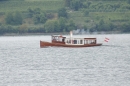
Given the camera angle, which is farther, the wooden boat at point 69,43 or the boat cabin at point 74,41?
the boat cabin at point 74,41

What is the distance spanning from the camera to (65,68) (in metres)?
99.2

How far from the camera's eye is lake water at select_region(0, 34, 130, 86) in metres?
86.7

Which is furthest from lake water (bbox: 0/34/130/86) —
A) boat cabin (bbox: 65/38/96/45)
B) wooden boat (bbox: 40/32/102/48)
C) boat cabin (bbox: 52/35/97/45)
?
boat cabin (bbox: 65/38/96/45)

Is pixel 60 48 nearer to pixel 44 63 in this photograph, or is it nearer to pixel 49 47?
pixel 49 47

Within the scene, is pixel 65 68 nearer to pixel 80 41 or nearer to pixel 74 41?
pixel 80 41

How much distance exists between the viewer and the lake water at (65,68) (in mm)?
86688

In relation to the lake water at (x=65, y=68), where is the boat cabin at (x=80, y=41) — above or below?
below

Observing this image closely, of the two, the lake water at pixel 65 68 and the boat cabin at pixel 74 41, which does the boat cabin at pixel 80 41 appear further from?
the lake water at pixel 65 68

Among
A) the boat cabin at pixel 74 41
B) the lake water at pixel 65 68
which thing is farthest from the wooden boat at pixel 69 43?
the lake water at pixel 65 68

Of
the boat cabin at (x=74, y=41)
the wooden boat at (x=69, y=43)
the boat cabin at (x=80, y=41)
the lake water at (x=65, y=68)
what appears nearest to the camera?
the lake water at (x=65, y=68)

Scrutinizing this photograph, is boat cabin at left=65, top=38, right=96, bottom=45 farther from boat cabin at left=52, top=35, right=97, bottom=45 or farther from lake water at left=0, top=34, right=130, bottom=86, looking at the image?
lake water at left=0, top=34, right=130, bottom=86

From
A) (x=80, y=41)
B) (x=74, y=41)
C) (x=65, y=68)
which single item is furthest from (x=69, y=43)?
(x=65, y=68)

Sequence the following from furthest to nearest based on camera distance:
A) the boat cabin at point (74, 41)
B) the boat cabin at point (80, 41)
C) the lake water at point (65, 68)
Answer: the boat cabin at point (80, 41) < the boat cabin at point (74, 41) < the lake water at point (65, 68)

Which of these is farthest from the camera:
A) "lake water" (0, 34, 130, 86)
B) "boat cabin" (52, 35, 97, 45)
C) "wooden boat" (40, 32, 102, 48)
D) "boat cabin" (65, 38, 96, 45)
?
"boat cabin" (65, 38, 96, 45)
